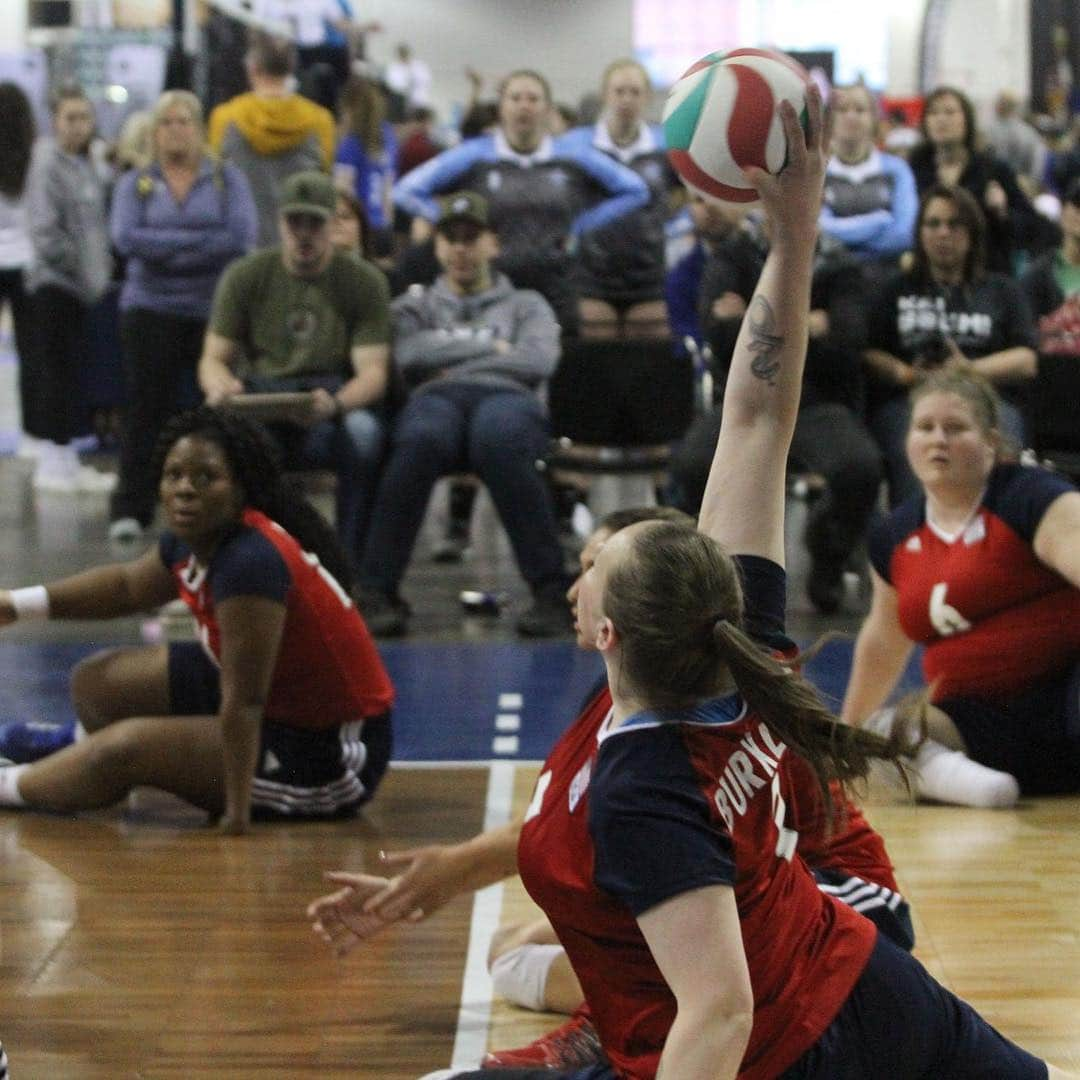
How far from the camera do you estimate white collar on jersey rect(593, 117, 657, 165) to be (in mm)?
8211

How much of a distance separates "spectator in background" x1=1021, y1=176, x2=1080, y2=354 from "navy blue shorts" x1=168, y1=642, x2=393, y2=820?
3315 millimetres

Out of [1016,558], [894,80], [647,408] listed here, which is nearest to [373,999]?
[1016,558]

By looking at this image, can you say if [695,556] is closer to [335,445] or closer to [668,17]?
[335,445]

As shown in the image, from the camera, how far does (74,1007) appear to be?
129 inches

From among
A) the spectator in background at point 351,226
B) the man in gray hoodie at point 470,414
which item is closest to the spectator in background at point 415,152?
the spectator in background at point 351,226

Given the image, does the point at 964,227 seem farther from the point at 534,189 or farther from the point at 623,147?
the point at 623,147

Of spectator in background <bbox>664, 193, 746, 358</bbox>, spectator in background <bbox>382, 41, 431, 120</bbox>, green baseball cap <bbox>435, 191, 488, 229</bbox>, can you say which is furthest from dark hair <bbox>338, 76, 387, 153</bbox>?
spectator in background <bbox>382, 41, 431, 120</bbox>

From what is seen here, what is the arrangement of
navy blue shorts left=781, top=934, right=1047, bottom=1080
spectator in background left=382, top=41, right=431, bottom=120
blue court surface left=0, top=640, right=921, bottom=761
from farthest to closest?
spectator in background left=382, top=41, right=431, bottom=120
blue court surface left=0, top=640, right=921, bottom=761
navy blue shorts left=781, top=934, right=1047, bottom=1080

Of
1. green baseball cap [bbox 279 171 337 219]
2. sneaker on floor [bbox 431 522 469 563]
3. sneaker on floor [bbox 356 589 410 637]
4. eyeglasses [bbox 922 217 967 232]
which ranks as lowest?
sneaker on floor [bbox 431 522 469 563]

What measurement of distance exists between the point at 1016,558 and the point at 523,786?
50.1 inches

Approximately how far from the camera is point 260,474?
431cm

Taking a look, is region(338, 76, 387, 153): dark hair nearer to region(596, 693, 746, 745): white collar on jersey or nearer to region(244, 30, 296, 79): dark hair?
region(244, 30, 296, 79): dark hair

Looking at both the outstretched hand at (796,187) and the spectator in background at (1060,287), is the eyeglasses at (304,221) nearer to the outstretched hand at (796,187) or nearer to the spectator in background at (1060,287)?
the spectator in background at (1060,287)

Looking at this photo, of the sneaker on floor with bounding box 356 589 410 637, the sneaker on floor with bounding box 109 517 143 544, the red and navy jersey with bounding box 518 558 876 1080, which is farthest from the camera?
the sneaker on floor with bounding box 109 517 143 544
